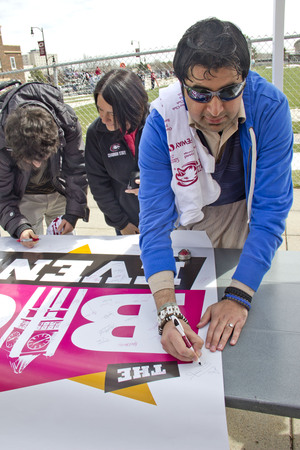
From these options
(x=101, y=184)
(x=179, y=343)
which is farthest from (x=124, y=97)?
(x=179, y=343)

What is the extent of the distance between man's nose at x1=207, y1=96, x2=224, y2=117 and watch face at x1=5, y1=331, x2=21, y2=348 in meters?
0.90

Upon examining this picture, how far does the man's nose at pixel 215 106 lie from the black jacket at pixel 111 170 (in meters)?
0.88

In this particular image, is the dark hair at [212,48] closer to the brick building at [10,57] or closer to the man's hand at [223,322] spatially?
the man's hand at [223,322]

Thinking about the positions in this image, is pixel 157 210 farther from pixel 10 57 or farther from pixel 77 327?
pixel 10 57

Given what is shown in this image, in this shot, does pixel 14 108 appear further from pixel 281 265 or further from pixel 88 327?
pixel 281 265

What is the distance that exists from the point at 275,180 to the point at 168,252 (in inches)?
15.7

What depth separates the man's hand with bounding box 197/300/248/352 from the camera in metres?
1.10

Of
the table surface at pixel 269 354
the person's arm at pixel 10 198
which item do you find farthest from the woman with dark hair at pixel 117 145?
the table surface at pixel 269 354

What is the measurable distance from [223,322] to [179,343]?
17 cm

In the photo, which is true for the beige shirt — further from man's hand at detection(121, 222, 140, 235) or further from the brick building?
the brick building

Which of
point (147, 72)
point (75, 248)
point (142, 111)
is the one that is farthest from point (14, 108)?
point (147, 72)

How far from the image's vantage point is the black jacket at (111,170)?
1989 mm

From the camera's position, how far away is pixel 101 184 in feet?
7.09

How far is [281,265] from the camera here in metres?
1.48
